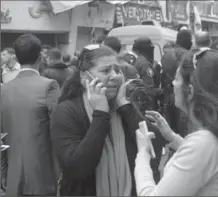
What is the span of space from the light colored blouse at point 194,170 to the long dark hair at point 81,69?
3.09ft

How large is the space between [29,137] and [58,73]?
7.53 ft

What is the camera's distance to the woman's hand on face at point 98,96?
2781 millimetres

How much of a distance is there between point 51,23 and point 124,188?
13442 millimetres

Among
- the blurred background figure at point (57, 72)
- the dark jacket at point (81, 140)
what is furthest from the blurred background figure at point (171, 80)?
the dark jacket at point (81, 140)

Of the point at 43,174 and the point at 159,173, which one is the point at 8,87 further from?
the point at 159,173

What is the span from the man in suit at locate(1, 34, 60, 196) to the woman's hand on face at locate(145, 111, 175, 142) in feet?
3.17

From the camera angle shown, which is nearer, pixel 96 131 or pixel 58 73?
pixel 96 131

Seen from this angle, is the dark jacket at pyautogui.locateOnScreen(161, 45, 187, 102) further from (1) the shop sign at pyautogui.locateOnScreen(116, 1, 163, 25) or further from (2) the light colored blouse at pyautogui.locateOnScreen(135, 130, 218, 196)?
(1) the shop sign at pyautogui.locateOnScreen(116, 1, 163, 25)

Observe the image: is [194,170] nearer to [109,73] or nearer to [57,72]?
[109,73]

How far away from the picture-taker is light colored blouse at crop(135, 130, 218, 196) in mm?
2068

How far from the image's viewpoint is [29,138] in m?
3.68

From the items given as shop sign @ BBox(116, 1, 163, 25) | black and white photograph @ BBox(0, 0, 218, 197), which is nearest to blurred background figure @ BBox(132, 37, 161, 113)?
black and white photograph @ BBox(0, 0, 218, 197)

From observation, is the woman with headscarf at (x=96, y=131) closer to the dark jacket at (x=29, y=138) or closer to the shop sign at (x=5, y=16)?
the dark jacket at (x=29, y=138)

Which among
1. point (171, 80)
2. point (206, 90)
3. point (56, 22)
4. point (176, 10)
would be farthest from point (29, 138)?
point (176, 10)
